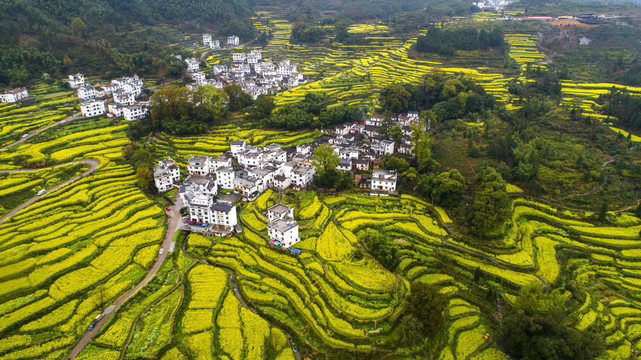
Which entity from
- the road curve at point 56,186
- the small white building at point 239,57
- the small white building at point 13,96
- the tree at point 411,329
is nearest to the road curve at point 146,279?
the road curve at point 56,186

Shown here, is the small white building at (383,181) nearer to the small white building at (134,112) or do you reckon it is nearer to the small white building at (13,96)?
the small white building at (134,112)

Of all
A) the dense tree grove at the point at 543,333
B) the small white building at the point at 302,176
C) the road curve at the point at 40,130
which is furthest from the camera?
the road curve at the point at 40,130

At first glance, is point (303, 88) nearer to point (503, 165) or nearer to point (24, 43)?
point (503, 165)

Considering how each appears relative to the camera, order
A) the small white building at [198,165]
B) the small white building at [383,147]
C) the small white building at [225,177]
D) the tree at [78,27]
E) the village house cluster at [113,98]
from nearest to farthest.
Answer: the small white building at [225,177]
the small white building at [198,165]
the small white building at [383,147]
the village house cluster at [113,98]
the tree at [78,27]

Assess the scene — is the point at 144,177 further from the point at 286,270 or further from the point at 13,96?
the point at 13,96

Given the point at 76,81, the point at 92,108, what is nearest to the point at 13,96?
the point at 76,81

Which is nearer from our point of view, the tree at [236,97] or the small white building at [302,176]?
the small white building at [302,176]
